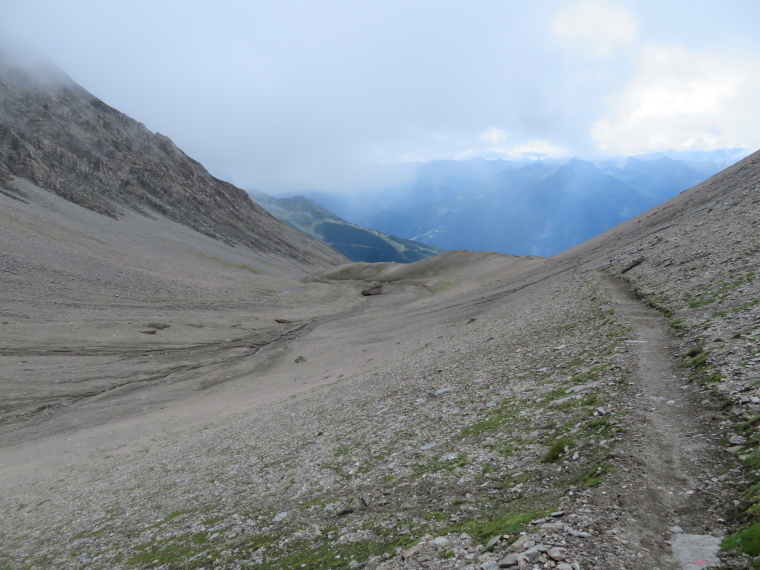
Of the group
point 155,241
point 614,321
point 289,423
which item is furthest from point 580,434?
point 155,241

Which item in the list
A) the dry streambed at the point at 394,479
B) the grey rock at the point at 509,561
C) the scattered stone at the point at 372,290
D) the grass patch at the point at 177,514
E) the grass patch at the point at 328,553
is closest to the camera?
the grey rock at the point at 509,561

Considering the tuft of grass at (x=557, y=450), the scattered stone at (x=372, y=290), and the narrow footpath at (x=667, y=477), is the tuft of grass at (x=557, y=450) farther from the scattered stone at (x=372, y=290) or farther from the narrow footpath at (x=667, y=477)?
the scattered stone at (x=372, y=290)

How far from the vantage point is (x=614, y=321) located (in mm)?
20984

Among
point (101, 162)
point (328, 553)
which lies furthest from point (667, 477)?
point (101, 162)

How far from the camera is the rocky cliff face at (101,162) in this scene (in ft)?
429

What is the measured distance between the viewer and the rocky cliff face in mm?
130750

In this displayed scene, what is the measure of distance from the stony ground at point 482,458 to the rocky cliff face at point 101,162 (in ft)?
430

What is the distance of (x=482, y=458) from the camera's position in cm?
1116

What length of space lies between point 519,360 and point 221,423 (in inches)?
809

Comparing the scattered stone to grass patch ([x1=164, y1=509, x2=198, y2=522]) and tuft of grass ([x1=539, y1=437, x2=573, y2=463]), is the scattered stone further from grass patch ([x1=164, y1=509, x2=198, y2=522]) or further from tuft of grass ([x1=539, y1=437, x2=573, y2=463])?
tuft of grass ([x1=539, y1=437, x2=573, y2=463])

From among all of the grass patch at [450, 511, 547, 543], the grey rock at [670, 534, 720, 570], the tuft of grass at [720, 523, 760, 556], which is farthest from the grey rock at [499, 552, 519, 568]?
the tuft of grass at [720, 523, 760, 556]

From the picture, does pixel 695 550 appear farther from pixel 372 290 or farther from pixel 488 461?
pixel 372 290

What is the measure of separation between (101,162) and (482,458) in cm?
18235

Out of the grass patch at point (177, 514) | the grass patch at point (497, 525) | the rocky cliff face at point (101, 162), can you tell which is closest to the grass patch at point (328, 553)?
the grass patch at point (497, 525)
